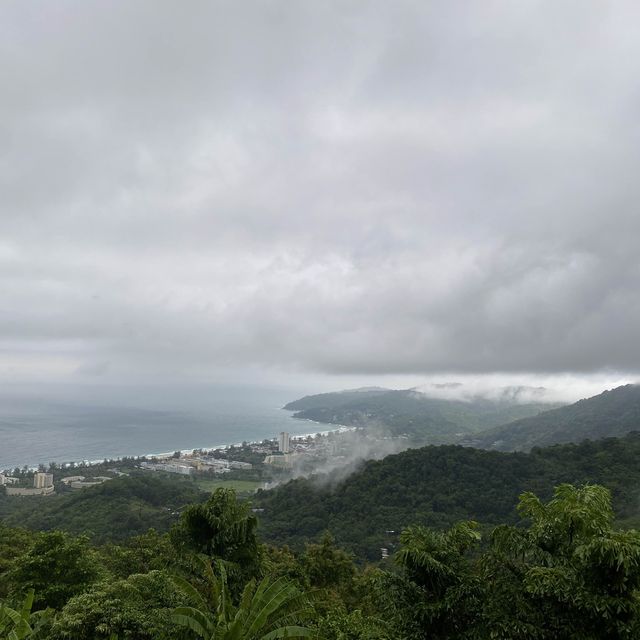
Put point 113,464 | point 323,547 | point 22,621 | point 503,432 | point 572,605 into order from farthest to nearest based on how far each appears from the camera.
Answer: point 503,432
point 113,464
point 323,547
point 22,621
point 572,605

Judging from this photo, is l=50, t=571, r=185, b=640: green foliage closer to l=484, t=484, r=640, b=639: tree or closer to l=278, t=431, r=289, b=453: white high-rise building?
l=484, t=484, r=640, b=639: tree

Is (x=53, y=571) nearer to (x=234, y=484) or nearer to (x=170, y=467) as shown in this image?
(x=234, y=484)

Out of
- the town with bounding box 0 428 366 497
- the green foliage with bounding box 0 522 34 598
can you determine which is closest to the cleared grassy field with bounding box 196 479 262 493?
the town with bounding box 0 428 366 497

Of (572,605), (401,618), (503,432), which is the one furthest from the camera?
(503,432)

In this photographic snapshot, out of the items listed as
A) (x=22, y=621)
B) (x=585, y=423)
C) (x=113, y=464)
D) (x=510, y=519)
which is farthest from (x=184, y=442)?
(x=22, y=621)

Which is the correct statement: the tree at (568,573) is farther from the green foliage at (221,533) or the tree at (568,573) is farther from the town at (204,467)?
the town at (204,467)

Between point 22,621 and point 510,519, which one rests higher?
point 22,621

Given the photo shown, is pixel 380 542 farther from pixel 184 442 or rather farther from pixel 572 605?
pixel 184 442

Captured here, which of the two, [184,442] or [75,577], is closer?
[75,577]
